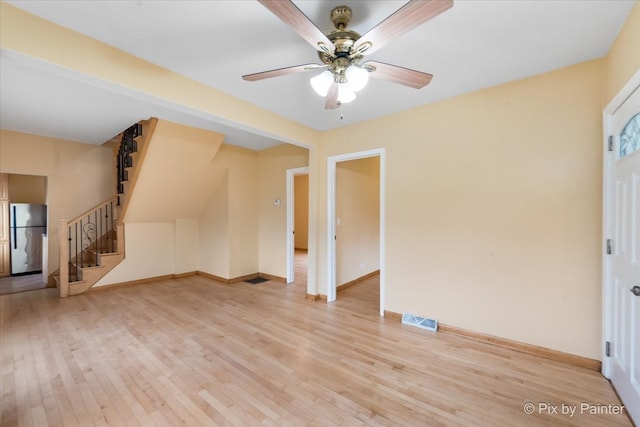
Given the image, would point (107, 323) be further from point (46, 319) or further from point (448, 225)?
point (448, 225)

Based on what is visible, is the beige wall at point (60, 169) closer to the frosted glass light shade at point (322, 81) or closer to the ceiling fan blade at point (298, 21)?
the frosted glass light shade at point (322, 81)

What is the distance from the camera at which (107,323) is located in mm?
3098

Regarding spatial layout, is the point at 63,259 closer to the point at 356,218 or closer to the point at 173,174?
the point at 173,174

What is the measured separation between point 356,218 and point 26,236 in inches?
274

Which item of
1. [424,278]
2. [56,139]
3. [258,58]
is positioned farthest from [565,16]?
[56,139]

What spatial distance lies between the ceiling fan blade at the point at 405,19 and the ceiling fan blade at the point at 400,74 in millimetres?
158

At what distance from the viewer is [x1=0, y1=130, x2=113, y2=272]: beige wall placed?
4203mm

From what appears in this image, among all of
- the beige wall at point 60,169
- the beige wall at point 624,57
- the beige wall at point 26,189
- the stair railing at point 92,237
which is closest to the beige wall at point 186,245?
the stair railing at point 92,237

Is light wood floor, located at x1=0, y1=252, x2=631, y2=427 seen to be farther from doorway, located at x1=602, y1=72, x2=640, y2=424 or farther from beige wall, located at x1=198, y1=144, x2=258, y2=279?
beige wall, located at x1=198, y1=144, x2=258, y2=279

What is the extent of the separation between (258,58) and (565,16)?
6.71ft

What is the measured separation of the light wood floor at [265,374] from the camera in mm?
1689

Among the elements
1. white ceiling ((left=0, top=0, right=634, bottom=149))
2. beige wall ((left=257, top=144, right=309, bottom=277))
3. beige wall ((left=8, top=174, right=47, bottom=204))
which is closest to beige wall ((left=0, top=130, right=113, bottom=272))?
beige wall ((left=8, top=174, right=47, bottom=204))

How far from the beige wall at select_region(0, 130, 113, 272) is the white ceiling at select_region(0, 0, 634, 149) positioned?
1.84 metres

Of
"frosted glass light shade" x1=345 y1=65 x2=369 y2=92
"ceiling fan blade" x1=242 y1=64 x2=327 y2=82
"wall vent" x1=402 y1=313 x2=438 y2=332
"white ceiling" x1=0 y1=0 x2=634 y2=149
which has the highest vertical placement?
"white ceiling" x1=0 y1=0 x2=634 y2=149
